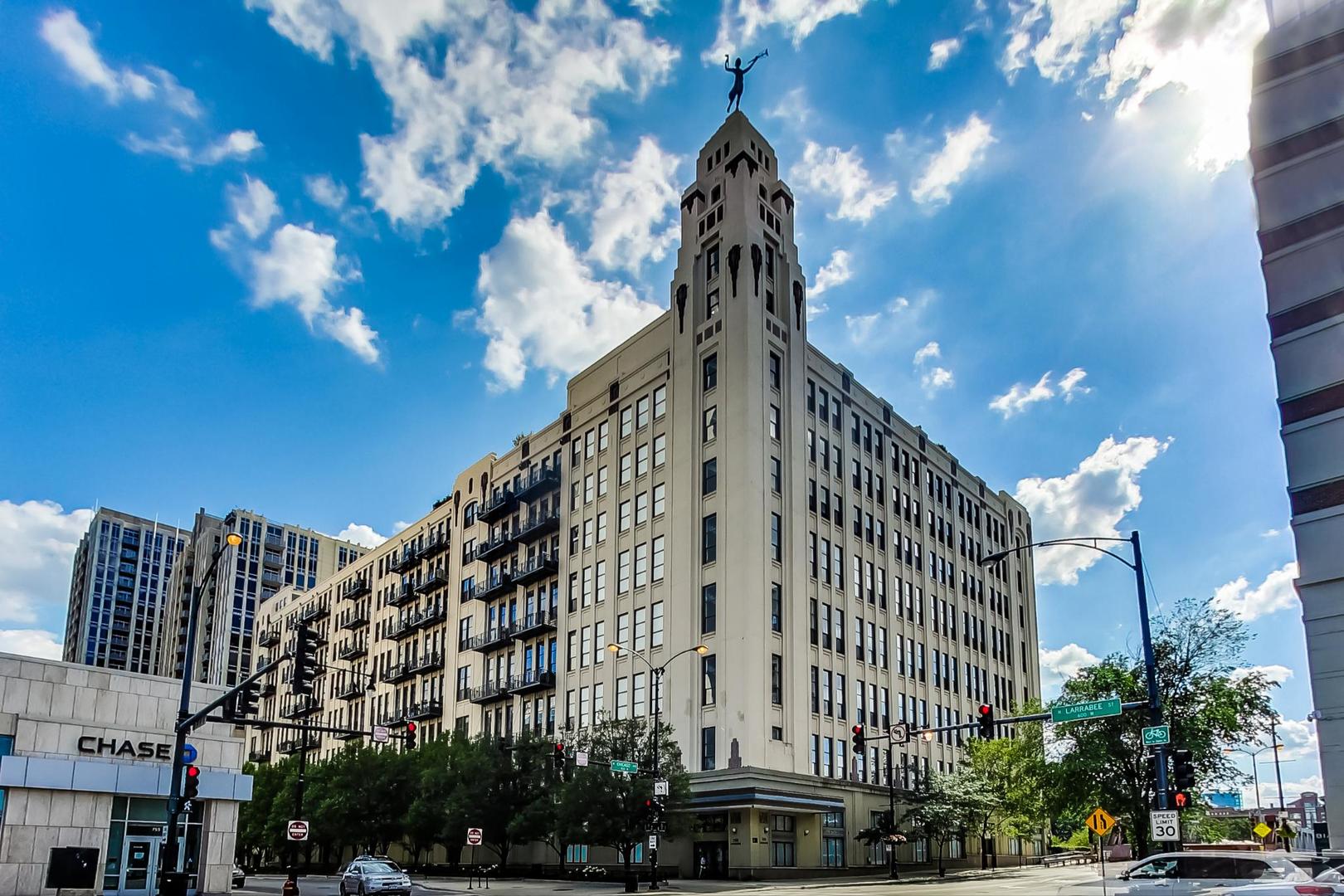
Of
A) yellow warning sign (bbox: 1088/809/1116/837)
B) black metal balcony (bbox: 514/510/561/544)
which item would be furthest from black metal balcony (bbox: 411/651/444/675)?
yellow warning sign (bbox: 1088/809/1116/837)

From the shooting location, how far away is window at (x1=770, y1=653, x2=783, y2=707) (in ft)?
171

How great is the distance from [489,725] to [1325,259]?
183ft

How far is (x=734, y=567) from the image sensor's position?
52906mm

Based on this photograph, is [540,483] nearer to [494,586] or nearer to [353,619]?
[494,586]

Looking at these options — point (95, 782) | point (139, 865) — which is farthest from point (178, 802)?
point (139, 865)

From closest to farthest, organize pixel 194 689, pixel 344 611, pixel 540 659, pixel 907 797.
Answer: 1. pixel 194 689
2. pixel 907 797
3. pixel 540 659
4. pixel 344 611

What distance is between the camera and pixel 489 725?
231ft

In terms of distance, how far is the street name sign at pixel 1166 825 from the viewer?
23.6 meters

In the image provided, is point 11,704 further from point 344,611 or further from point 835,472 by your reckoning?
point 344,611

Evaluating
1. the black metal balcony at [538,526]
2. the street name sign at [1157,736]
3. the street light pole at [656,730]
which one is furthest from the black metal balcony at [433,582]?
the street name sign at [1157,736]

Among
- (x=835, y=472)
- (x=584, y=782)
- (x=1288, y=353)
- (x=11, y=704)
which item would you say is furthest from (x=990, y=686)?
(x=11, y=704)

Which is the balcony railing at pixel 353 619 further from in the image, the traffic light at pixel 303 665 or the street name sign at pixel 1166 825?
the street name sign at pixel 1166 825

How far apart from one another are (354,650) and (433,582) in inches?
691

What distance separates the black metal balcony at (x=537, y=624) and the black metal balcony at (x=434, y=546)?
16107mm
